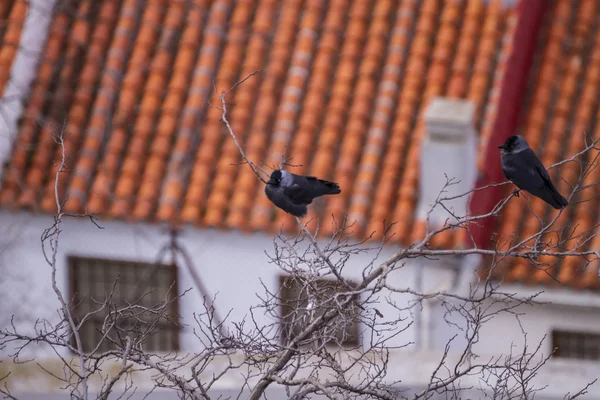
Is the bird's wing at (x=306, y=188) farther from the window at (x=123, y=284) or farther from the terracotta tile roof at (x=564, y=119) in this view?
the window at (x=123, y=284)

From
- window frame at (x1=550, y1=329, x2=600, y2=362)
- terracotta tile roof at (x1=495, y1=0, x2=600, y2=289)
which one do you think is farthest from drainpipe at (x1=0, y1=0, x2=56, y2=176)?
window frame at (x1=550, y1=329, x2=600, y2=362)

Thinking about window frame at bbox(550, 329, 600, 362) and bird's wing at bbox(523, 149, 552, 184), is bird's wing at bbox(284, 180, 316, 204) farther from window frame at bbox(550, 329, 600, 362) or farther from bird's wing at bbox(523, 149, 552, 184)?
window frame at bbox(550, 329, 600, 362)

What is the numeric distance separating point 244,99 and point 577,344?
4.94 metres

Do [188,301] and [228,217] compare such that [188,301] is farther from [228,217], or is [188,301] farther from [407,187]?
[407,187]

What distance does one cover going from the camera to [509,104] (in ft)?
44.2

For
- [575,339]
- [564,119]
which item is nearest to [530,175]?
[575,339]

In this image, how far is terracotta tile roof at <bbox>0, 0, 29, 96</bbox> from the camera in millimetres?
14117

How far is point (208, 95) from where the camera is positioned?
14.0m

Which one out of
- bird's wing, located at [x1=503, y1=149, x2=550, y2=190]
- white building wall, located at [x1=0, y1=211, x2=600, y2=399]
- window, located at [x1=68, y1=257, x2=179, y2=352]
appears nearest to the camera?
bird's wing, located at [x1=503, y1=149, x2=550, y2=190]

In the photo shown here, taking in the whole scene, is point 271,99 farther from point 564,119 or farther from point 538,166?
point 538,166

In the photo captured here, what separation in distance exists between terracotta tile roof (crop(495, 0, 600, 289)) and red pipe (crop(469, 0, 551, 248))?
0.18 metres

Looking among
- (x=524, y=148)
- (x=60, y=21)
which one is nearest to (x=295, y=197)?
(x=524, y=148)

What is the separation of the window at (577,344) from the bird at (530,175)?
224 inches

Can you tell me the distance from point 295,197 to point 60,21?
7328mm
